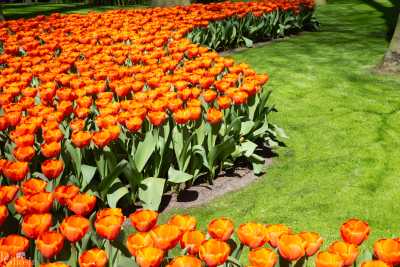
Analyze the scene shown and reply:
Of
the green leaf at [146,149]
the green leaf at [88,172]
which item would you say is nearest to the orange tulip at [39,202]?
the green leaf at [88,172]

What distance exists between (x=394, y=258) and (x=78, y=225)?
1.43m

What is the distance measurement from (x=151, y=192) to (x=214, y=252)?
86.8 inches

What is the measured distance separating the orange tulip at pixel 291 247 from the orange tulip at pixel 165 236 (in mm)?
467

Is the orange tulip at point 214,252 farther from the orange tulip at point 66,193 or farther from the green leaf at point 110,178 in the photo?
the green leaf at point 110,178

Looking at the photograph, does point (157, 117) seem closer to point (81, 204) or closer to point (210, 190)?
point (210, 190)

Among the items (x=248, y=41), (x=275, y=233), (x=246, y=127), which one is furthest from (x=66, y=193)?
(x=248, y=41)

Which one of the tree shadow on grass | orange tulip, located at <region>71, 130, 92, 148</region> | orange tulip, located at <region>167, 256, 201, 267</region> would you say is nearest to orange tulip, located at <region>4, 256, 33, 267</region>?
orange tulip, located at <region>167, 256, 201, 267</region>

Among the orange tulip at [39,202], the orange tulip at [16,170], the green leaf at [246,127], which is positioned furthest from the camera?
the green leaf at [246,127]

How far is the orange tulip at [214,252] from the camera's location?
203cm

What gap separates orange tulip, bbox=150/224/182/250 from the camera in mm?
2156

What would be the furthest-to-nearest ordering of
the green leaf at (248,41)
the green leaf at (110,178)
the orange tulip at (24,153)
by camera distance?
1. the green leaf at (248,41)
2. the green leaf at (110,178)
3. the orange tulip at (24,153)

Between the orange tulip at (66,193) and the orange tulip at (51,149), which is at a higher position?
the orange tulip at (66,193)

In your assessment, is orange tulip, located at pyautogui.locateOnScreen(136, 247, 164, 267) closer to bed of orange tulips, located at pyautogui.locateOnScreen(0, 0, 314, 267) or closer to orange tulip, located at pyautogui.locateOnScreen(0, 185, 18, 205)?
bed of orange tulips, located at pyautogui.locateOnScreen(0, 0, 314, 267)

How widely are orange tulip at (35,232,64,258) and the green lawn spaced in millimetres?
2219
